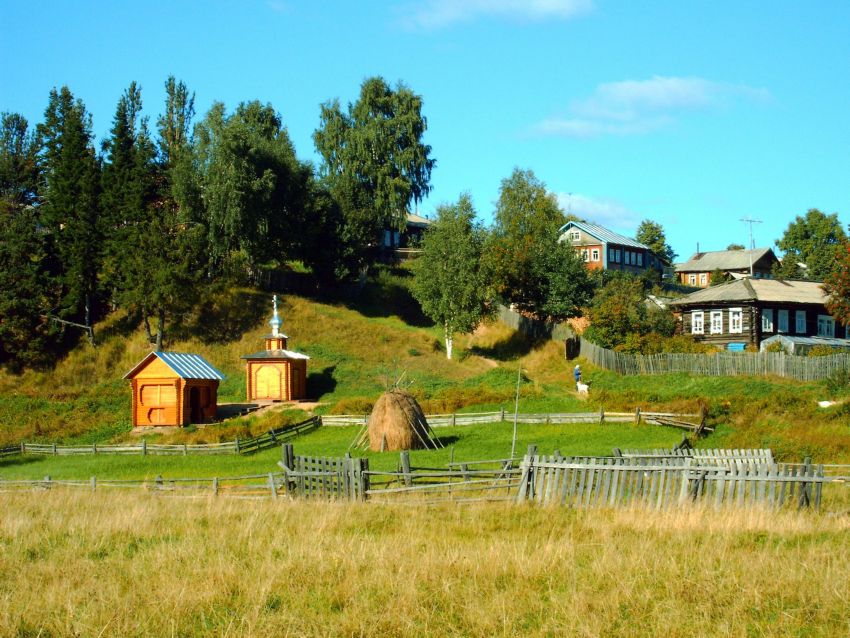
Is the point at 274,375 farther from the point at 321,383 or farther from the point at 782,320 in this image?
the point at 782,320

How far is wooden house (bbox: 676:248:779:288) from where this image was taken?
305ft

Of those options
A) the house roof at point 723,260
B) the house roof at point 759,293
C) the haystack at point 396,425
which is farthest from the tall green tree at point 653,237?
the haystack at point 396,425

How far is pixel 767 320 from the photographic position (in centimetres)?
5947

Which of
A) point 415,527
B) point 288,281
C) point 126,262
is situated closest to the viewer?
point 415,527

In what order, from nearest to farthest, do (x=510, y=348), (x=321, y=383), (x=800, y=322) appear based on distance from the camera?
(x=321, y=383) → (x=800, y=322) → (x=510, y=348)

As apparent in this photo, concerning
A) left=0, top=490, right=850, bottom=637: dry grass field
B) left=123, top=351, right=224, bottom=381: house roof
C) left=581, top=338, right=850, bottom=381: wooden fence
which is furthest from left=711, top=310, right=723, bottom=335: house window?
left=0, top=490, right=850, bottom=637: dry grass field

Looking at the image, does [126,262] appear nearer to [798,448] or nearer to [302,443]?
[302,443]

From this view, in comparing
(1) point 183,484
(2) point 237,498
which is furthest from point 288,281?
(2) point 237,498

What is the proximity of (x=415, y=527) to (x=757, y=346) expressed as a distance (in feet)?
159

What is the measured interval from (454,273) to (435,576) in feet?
157

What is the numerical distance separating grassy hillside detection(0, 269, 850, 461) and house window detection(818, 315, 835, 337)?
62.3 ft

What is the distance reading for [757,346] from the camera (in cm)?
5869

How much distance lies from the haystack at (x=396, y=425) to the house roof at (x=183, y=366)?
14898mm

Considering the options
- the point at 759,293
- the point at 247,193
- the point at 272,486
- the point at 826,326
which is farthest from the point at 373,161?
the point at 272,486
